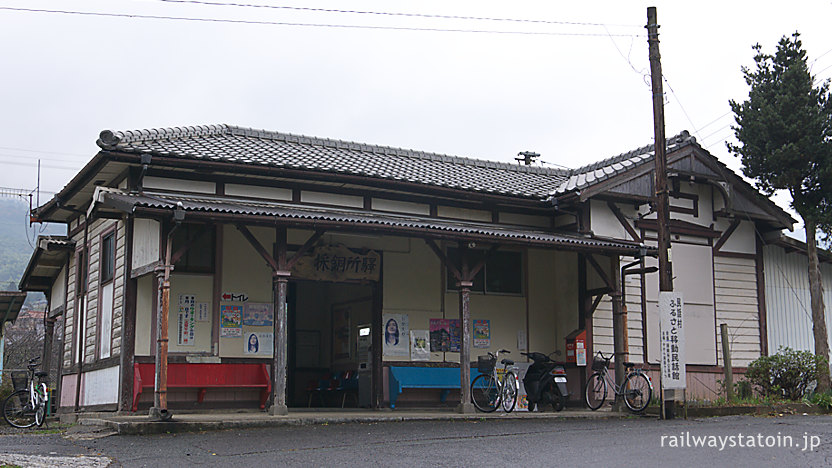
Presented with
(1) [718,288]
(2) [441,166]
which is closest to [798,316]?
(1) [718,288]

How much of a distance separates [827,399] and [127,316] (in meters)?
11.6

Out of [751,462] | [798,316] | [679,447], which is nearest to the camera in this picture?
[751,462]

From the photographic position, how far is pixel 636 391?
541 inches

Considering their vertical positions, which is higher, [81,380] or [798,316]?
[798,316]

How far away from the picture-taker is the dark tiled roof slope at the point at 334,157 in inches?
531

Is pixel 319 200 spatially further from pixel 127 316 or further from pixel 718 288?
pixel 718 288

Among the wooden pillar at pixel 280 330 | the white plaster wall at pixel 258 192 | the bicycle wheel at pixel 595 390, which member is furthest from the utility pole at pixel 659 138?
the white plaster wall at pixel 258 192

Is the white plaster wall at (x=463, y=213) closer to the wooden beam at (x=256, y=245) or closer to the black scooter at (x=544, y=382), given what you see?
the black scooter at (x=544, y=382)

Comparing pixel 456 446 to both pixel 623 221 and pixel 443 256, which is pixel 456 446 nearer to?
pixel 443 256

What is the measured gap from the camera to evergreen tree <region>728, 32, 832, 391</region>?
643 inches

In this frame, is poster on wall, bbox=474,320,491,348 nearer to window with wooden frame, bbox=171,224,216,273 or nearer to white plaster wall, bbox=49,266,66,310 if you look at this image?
window with wooden frame, bbox=171,224,216,273

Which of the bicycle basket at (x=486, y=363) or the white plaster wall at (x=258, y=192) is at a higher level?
the white plaster wall at (x=258, y=192)

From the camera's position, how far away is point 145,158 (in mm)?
12633

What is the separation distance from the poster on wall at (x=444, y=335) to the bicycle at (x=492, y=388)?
4.49ft
